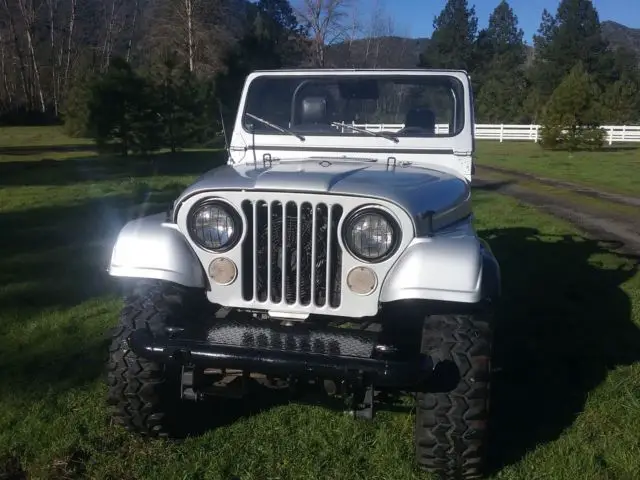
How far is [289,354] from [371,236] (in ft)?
2.09

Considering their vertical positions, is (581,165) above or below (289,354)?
below

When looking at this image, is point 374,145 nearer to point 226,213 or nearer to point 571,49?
point 226,213

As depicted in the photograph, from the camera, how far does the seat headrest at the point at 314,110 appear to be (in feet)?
15.9

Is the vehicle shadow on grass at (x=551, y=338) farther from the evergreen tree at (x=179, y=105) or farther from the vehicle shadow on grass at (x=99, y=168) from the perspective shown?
the evergreen tree at (x=179, y=105)

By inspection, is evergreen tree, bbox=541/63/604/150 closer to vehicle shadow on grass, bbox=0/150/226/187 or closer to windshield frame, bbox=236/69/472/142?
vehicle shadow on grass, bbox=0/150/226/187

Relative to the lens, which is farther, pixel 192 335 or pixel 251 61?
pixel 251 61

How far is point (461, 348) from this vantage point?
10.1 feet

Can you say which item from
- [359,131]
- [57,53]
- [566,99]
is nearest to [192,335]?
[359,131]

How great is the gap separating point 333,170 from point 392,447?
4.71 feet

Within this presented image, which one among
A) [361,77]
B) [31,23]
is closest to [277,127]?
[361,77]

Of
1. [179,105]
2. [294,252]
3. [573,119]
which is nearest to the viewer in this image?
[294,252]

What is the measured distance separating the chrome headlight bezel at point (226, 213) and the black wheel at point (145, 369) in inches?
12.1

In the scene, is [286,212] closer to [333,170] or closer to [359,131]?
[333,170]

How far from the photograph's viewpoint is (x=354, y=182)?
3.25m
